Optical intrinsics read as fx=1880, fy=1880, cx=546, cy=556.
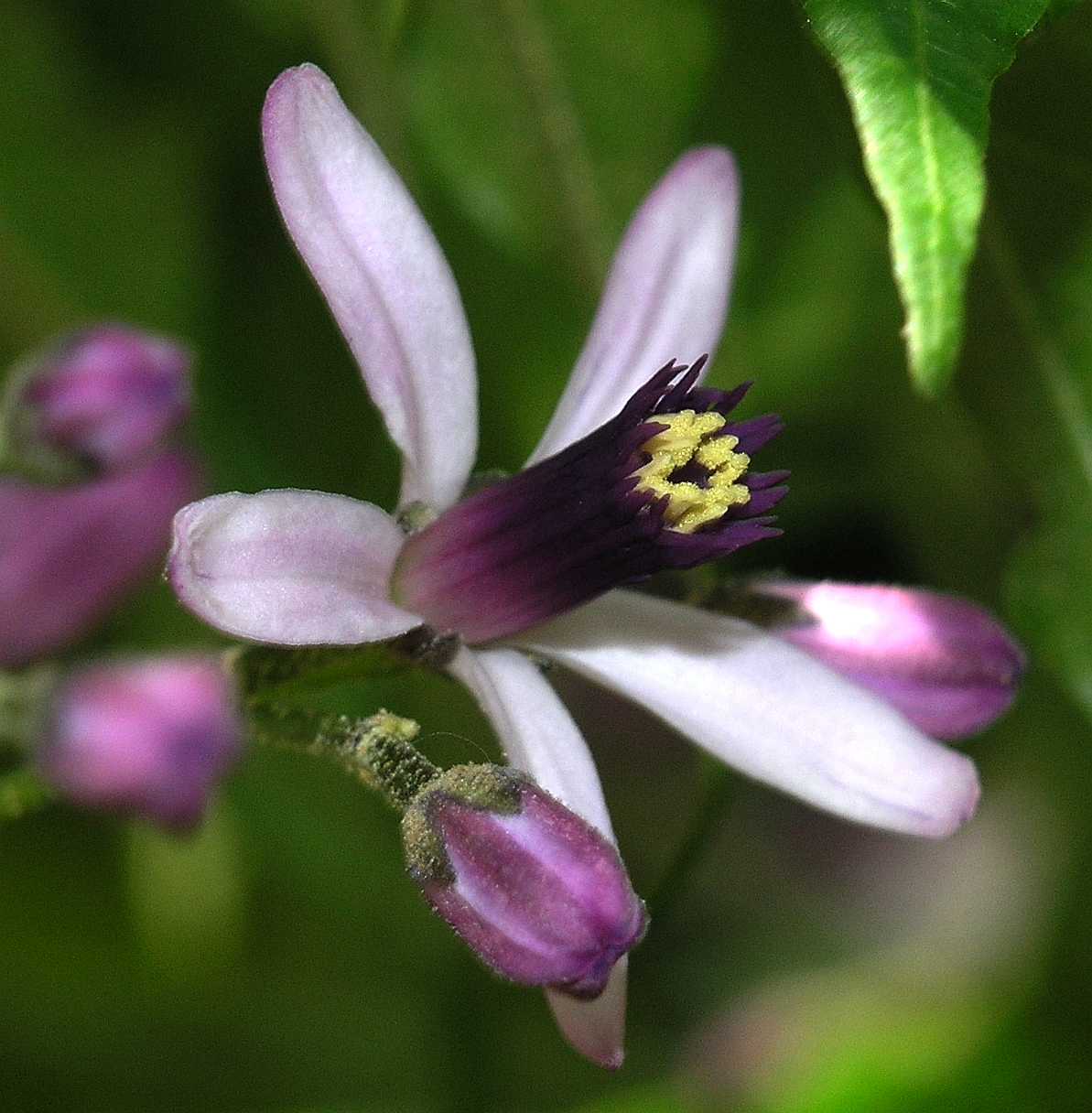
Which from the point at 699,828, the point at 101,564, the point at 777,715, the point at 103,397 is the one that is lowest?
the point at 699,828

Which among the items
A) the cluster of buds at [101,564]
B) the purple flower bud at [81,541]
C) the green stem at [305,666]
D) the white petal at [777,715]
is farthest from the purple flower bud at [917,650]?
the purple flower bud at [81,541]

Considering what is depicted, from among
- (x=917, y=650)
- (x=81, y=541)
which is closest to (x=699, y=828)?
(x=917, y=650)

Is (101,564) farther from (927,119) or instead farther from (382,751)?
(927,119)

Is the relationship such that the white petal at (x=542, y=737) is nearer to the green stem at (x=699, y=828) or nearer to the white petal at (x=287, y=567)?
the white petal at (x=287, y=567)

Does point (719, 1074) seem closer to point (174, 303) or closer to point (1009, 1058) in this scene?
point (1009, 1058)

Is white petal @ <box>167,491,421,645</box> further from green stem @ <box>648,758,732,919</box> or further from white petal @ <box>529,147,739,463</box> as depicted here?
green stem @ <box>648,758,732,919</box>
